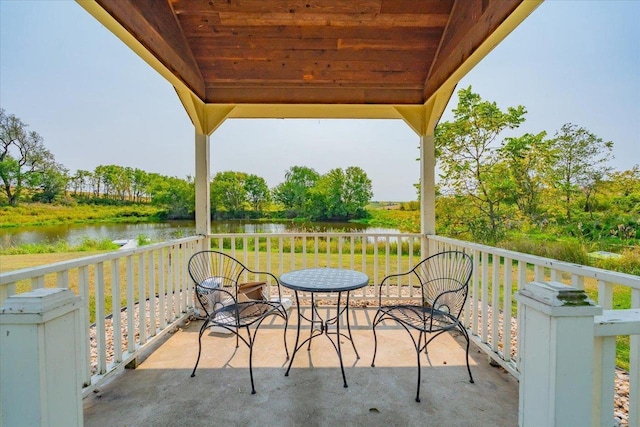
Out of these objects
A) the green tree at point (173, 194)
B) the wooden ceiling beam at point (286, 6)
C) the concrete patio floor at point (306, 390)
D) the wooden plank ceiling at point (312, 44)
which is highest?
the wooden ceiling beam at point (286, 6)

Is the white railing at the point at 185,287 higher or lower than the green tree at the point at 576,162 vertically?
lower

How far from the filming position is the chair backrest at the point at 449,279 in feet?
8.50

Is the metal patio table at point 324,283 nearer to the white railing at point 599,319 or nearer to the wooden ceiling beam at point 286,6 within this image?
the white railing at point 599,319

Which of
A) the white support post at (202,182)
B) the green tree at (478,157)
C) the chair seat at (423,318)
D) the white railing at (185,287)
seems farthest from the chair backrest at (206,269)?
the green tree at (478,157)

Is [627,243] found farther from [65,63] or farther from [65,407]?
[65,63]

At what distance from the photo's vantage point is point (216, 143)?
409 centimetres

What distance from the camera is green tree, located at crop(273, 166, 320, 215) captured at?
7324 mm

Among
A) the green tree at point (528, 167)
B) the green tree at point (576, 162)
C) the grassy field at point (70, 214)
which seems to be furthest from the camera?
the green tree at point (528, 167)

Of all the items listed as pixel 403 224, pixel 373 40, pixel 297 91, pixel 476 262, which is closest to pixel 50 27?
pixel 297 91

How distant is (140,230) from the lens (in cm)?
608

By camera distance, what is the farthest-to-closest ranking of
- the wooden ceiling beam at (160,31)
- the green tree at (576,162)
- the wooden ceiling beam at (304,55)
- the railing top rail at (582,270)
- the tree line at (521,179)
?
1. the green tree at (576,162)
2. the tree line at (521,179)
3. the wooden ceiling beam at (304,55)
4. the wooden ceiling beam at (160,31)
5. the railing top rail at (582,270)

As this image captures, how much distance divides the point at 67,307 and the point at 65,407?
0.89 ft

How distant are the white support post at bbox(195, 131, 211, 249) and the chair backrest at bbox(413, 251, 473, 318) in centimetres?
279

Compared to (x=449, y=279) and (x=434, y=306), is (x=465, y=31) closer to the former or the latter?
(x=449, y=279)
